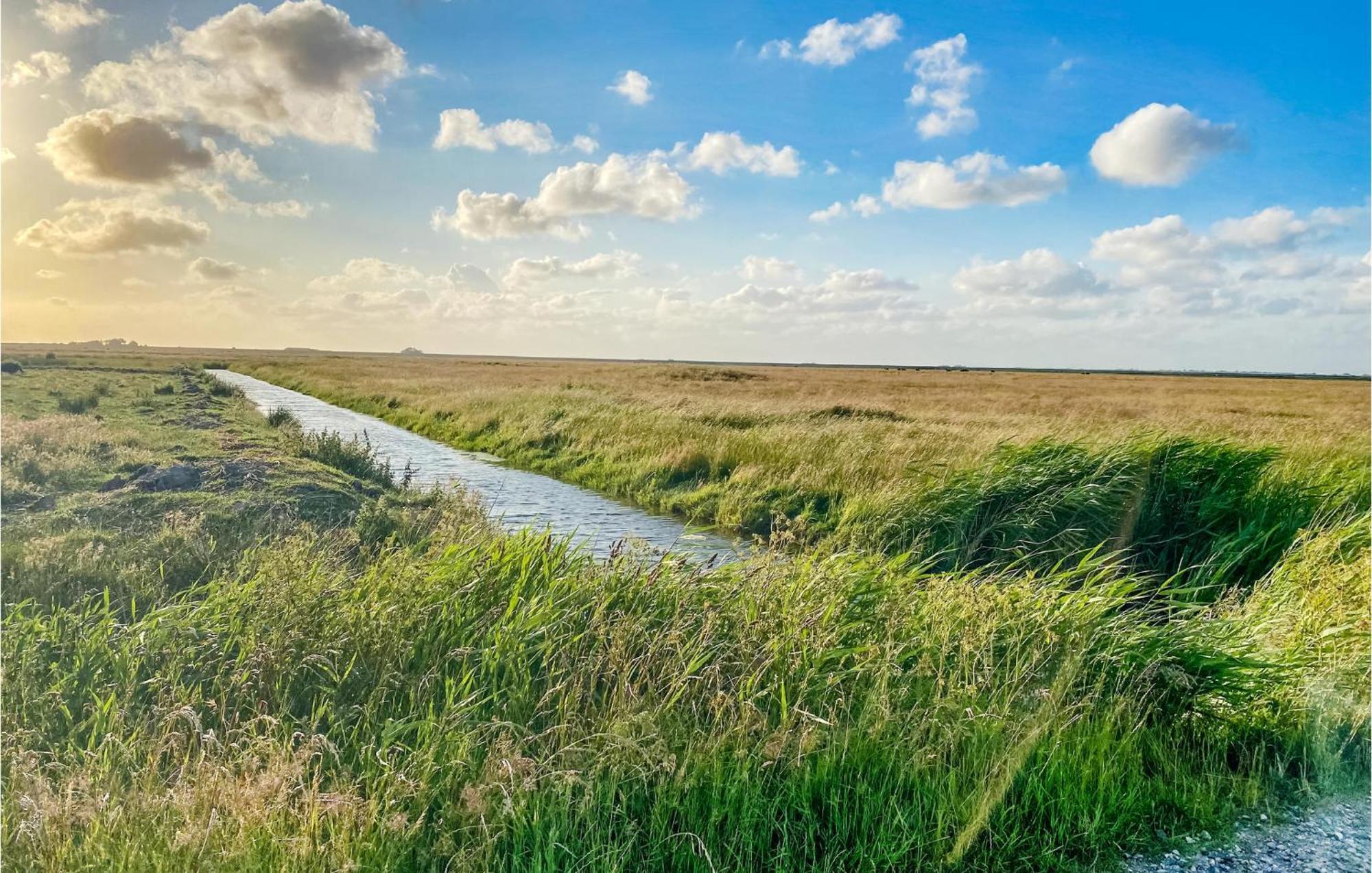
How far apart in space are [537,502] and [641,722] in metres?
13.0

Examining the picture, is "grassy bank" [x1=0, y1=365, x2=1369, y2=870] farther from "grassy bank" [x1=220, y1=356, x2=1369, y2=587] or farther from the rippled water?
"grassy bank" [x1=220, y1=356, x2=1369, y2=587]

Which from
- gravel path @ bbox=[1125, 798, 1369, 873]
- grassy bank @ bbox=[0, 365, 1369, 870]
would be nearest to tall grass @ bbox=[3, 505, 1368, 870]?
grassy bank @ bbox=[0, 365, 1369, 870]

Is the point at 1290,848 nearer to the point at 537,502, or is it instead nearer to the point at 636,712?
the point at 636,712

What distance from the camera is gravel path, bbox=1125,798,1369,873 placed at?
4.06 metres

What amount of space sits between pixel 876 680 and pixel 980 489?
7.90 metres

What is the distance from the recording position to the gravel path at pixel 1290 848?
406 cm

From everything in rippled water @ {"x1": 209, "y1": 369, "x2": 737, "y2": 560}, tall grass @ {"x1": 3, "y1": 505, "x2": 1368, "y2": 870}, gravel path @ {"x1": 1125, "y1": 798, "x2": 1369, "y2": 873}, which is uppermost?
tall grass @ {"x1": 3, "y1": 505, "x2": 1368, "y2": 870}

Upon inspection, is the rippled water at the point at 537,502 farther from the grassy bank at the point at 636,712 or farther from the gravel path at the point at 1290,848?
the gravel path at the point at 1290,848

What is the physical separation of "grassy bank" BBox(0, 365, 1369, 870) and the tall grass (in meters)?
0.02

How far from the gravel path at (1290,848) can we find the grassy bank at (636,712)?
0.52ft

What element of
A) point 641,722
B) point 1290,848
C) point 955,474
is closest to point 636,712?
point 641,722

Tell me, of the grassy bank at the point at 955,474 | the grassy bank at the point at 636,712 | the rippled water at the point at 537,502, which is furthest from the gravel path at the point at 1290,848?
the rippled water at the point at 537,502

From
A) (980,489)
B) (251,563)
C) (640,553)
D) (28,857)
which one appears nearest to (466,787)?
(28,857)

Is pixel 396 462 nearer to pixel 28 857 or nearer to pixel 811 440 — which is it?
pixel 811 440
